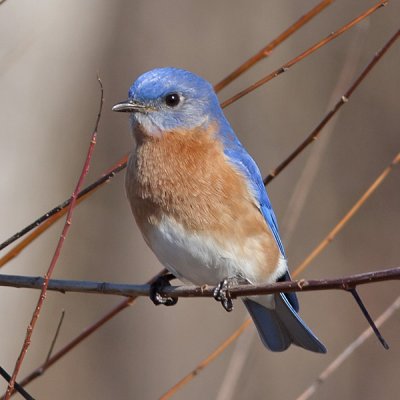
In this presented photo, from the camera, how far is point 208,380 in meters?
7.29

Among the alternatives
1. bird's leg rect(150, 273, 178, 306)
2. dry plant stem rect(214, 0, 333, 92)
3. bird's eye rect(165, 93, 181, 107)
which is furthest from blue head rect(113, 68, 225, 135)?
dry plant stem rect(214, 0, 333, 92)

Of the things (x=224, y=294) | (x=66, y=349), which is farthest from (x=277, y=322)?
(x=66, y=349)

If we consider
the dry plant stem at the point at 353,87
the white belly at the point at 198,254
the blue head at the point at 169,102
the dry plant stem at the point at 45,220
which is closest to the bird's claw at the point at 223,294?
the white belly at the point at 198,254

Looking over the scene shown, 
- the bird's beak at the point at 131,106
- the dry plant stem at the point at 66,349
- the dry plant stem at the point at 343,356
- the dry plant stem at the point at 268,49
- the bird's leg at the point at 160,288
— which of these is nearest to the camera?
the dry plant stem at the point at 66,349

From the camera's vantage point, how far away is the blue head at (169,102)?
4172mm

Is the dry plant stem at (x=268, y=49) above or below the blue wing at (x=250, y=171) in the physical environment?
above

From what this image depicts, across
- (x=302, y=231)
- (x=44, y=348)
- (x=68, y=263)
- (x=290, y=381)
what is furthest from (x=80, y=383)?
(x=302, y=231)

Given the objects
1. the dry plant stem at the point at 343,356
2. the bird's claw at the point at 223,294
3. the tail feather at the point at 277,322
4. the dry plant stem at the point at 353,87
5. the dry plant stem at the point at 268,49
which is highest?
the dry plant stem at the point at 268,49

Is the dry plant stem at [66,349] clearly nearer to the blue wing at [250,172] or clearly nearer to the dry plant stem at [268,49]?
the dry plant stem at [268,49]

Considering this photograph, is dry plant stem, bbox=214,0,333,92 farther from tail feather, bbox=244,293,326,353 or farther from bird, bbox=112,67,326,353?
tail feather, bbox=244,293,326,353

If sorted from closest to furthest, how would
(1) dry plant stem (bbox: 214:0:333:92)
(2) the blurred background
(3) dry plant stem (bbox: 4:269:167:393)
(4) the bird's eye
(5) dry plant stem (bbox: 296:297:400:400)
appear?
1. (3) dry plant stem (bbox: 4:269:167:393)
2. (1) dry plant stem (bbox: 214:0:333:92)
3. (5) dry plant stem (bbox: 296:297:400:400)
4. (4) the bird's eye
5. (2) the blurred background

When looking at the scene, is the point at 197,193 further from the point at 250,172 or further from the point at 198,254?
the point at 250,172

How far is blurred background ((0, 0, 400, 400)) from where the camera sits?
7.23 metres

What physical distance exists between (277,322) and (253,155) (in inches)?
130
